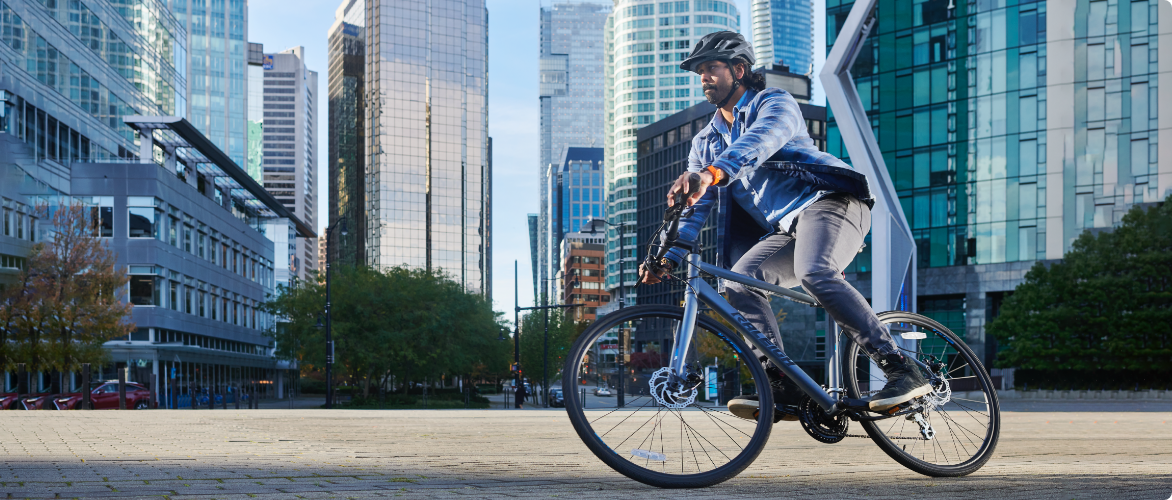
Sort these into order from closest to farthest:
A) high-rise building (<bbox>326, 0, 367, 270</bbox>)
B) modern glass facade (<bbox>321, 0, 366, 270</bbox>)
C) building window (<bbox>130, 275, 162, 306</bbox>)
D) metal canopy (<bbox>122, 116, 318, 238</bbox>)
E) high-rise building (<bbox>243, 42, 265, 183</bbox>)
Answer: metal canopy (<bbox>122, 116, 318, 238</bbox>)
building window (<bbox>130, 275, 162, 306</bbox>)
high-rise building (<bbox>243, 42, 265, 183</bbox>)
high-rise building (<bbox>326, 0, 367, 270</bbox>)
modern glass facade (<bbox>321, 0, 366, 270</bbox>)

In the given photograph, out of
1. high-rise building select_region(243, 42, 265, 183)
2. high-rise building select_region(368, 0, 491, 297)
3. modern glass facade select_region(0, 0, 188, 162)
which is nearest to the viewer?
modern glass facade select_region(0, 0, 188, 162)

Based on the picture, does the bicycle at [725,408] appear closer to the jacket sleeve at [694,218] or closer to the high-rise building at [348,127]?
the jacket sleeve at [694,218]

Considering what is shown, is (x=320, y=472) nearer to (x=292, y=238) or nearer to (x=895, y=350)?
(x=895, y=350)

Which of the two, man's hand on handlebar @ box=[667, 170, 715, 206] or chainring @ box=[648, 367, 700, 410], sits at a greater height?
man's hand on handlebar @ box=[667, 170, 715, 206]

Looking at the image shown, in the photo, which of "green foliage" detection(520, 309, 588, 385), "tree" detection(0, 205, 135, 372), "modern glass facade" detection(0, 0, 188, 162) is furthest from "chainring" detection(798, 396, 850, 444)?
"green foliage" detection(520, 309, 588, 385)

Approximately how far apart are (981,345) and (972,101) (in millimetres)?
12417

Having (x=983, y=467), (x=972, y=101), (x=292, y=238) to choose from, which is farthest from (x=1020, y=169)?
(x=292, y=238)

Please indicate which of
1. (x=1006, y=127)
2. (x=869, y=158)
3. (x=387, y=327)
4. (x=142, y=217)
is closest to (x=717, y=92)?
(x=869, y=158)

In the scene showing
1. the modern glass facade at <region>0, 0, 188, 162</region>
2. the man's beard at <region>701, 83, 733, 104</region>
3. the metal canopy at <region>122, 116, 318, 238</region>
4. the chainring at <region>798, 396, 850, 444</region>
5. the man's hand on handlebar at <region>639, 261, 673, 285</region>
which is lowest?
the chainring at <region>798, 396, 850, 444</region>

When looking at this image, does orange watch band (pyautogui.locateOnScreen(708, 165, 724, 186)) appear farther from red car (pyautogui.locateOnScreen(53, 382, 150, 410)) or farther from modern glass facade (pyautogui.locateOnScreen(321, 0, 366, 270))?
modern glass facade (pyautogui.locateOnScreen(321, 0, 366, 270))

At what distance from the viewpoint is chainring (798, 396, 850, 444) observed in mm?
4211

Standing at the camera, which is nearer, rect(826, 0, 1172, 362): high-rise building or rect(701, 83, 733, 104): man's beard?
rect(701, 83, 733, 104): man's beard

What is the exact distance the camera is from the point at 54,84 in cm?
4597

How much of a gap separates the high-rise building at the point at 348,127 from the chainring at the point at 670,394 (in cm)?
16213
